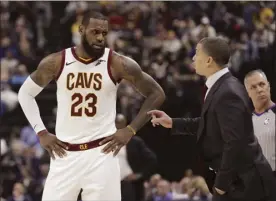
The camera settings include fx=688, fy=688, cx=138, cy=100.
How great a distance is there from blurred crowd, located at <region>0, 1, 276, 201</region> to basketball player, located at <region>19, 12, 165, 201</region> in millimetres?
4123

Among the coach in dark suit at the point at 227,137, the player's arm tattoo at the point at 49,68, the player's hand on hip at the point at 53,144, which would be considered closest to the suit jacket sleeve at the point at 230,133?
the coach in dark suit at the point at 227,137

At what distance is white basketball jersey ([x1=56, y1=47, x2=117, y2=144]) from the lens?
17.9 ft

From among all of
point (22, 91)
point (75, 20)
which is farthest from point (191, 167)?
point (22, 91)

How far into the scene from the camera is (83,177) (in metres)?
5.38

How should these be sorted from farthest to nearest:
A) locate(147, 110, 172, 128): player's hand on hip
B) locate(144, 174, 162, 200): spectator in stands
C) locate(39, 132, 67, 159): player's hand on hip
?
locate(144, 174, 162, 200): spectator in stands < locate(147, 110, 172, 128): player's hand on hip < locate(39, 132, 67, 159): player's hand on hip

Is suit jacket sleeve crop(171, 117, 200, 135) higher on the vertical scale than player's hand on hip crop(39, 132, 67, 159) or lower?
higher

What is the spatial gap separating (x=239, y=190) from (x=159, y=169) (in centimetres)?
680

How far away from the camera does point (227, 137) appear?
4.71 metres

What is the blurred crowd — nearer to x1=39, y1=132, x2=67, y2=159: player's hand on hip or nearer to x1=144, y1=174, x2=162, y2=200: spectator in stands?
x1=144, y1=174, x2=162, y2=200: spectator in stands

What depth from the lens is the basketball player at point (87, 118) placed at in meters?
5.39

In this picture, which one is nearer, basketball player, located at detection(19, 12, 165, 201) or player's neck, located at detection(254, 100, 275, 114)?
basketball player, located at detection(19, 12, 165, 201)

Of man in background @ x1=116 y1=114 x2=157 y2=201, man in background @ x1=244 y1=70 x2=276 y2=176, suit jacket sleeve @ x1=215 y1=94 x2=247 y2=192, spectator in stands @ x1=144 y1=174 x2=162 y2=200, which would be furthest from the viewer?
spectator in stands @ x1=144 y1=174 x2=162 y2=200

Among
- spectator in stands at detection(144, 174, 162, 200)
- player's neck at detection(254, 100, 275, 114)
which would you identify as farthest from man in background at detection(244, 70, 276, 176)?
spectator in stands at detection(144, 174, 162, 200)

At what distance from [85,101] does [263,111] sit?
6.40ft
